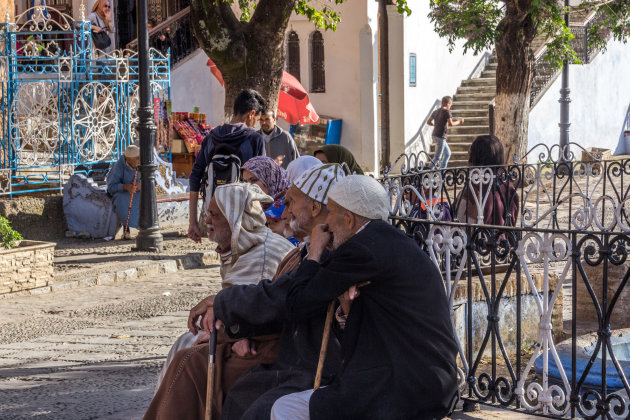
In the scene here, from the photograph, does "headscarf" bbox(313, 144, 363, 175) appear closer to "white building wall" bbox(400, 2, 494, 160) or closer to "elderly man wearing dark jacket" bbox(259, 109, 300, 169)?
"elderly man wearing dark jacket" bbox(259, 109, 300, 169)

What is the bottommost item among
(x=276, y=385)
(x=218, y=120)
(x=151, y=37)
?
(x=276, y=385)

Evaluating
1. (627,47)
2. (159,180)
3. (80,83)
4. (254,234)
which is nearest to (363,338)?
(254,234)

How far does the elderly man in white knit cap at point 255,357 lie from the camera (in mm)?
4242

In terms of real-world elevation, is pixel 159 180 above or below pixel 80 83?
below

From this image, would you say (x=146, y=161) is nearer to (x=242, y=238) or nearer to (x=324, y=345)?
(x=242, y=238)

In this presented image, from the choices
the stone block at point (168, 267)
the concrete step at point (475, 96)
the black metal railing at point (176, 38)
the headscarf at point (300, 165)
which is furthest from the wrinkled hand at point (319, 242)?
the concrete step at point (475, 96)

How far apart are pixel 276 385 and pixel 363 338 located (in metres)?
0.56

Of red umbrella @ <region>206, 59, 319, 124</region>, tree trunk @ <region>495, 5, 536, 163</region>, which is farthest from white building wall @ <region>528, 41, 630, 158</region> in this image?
red umbrella @ <region>206, 59, 319, 124</region>

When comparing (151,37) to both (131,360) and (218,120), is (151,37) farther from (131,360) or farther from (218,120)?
(131,360)

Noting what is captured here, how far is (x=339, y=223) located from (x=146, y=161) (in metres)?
9.08

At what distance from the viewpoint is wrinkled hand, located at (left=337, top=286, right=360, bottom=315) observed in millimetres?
3955

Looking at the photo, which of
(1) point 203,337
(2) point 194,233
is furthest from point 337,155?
(1) point 203,337

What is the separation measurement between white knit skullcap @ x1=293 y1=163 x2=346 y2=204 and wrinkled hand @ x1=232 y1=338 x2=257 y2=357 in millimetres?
778

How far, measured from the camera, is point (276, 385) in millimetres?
4312
